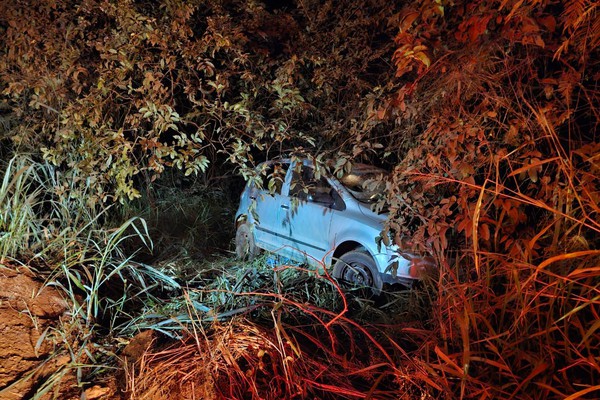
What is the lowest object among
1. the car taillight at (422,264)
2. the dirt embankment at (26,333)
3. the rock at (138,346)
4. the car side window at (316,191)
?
the rock at (138,346)

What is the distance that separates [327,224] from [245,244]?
1420mm

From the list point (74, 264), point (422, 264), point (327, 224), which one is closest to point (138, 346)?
point (74, 264)

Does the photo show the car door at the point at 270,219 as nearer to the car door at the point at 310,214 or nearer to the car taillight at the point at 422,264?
the car door at the point at 310,214

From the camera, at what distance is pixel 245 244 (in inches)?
A: 235

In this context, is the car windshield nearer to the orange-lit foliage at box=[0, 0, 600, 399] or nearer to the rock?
the orange-lit foliage at box=[0, 0, 600, 399]

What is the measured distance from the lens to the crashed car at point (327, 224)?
14.8ft

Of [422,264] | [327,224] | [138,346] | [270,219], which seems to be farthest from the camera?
[270,219]

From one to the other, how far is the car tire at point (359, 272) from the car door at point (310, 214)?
0.95 ft

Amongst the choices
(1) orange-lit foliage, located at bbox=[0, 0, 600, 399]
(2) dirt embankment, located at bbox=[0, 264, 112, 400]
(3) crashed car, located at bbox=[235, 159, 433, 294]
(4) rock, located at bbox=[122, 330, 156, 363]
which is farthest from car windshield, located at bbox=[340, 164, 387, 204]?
(2) dirt embankment, located at bbox=[0, 264, 112, 400]

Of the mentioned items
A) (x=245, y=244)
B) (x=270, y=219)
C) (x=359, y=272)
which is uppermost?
(x=270, y=219)

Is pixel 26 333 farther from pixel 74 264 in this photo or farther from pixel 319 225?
pixel 319 225

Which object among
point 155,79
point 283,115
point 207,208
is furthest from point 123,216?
point 283,115

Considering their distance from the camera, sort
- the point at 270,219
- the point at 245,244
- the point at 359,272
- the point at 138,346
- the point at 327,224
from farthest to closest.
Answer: the point at 245,244 → the point at 270,219 → the point at 327,224 → the point at 359,272 → the point at 138,346

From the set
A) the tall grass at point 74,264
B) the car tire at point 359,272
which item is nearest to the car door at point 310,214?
the car tire at point 359,272
